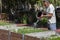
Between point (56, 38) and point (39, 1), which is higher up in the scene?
point (39, 1)

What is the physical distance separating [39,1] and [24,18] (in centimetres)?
139

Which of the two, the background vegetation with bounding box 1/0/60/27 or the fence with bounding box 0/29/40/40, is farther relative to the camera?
the background vegetation with bounding box 1/0/60/27

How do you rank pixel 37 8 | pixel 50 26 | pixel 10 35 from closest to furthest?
pixel 10 35 < pixel 50 26 < pixel 37 8

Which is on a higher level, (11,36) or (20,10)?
(20,10)

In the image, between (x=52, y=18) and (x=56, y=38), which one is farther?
(x=52, y=18)

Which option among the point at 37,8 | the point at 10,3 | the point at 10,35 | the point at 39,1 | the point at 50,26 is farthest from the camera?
the point at 10,3

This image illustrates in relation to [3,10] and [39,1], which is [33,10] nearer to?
[39,1]

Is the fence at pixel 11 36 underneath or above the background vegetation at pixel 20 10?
underneath

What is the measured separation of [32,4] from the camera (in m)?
14.8

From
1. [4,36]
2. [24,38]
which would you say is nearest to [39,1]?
[4,36]

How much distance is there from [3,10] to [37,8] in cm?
327

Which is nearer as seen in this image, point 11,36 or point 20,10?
point 11,36

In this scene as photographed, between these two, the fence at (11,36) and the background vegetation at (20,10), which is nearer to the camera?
the fence at (11,36)

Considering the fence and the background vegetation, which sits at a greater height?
the background vegetation
